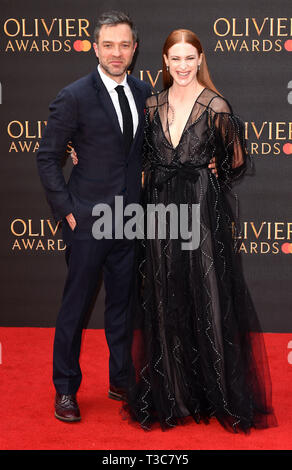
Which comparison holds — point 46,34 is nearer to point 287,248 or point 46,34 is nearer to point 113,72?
point 113,72

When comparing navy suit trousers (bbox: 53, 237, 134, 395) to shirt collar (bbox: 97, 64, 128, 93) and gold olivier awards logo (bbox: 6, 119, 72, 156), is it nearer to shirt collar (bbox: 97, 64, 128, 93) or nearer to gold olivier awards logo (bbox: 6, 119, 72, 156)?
shirt collar (bbox: 97, 64, 128, 93)

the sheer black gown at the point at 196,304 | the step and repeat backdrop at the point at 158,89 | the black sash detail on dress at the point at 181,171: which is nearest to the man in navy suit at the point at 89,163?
the sheer black gown at the point at 196,304

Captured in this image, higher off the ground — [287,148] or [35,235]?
[287,148]

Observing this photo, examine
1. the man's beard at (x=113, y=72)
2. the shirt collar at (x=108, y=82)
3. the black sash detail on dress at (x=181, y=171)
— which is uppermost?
the man's beard at (x=113, y=72)

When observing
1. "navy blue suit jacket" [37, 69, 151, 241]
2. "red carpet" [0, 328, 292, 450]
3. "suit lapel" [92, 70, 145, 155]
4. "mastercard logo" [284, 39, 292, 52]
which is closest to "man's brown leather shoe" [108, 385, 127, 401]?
"red carpet" [0, 328, 292, 450]

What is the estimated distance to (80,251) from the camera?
285 cm

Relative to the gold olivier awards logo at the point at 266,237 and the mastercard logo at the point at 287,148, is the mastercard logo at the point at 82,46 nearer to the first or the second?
the mastercard logo at the point at 287,148

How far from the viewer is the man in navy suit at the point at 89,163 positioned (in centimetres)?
272

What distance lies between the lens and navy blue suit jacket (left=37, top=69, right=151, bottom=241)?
2736 mm

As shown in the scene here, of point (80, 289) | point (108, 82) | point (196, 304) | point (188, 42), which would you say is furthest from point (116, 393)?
point (188, 42)

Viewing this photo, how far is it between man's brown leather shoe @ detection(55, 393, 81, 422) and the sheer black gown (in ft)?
0.85

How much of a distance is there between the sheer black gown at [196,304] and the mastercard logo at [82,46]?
137cm

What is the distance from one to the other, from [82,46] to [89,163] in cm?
150

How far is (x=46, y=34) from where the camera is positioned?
397 cm
